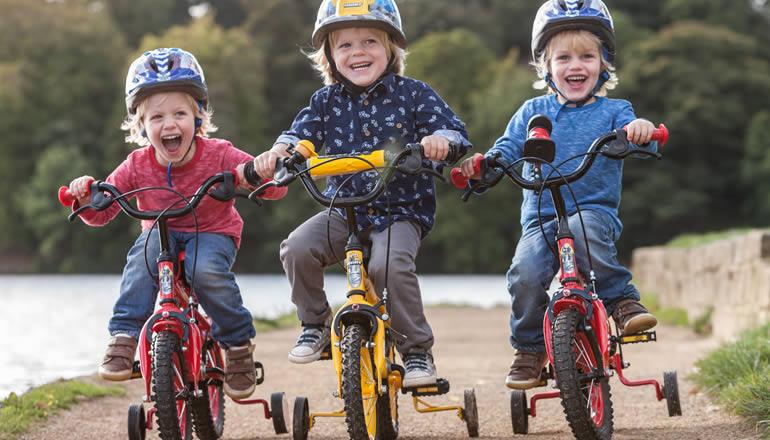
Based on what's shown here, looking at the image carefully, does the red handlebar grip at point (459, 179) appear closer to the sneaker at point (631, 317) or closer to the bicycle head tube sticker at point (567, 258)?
the bicycle head tube sticker at point (567, 258)

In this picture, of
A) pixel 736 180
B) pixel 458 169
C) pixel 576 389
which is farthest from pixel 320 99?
pixel 736 180

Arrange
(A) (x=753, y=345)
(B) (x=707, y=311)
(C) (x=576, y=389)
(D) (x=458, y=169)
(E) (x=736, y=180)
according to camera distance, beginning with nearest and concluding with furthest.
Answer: (C) (x=576, y=389) < (D) (x=458, y=169) < (A) (x=753, y=345) < (B) (x=707, y=311) < (E) (x=736, y=180)

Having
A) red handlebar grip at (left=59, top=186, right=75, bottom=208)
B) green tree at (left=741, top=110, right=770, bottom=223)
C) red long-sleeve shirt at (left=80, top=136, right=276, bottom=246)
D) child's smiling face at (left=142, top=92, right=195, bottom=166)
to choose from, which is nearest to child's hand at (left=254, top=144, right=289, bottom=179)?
red long-sleeve shirt at (left=80, top=136, right=276, bottom=246)

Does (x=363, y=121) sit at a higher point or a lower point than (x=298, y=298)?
higher

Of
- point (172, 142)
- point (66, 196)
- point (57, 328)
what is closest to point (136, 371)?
point (66, 196)

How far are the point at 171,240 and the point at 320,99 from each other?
3.30 ft

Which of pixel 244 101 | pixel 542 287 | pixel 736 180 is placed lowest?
pixel 542 287

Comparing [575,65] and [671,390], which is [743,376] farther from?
[575,65]

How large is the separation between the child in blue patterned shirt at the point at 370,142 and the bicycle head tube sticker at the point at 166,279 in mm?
572

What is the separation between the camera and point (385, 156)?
5246mm

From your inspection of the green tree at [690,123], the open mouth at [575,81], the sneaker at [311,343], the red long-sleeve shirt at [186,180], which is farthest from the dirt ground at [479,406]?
the green tree at [690,123]

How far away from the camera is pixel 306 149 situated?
5.53 metres

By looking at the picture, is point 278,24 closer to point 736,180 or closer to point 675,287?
point 736,180

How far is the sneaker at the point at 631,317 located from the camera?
18.3 ft
